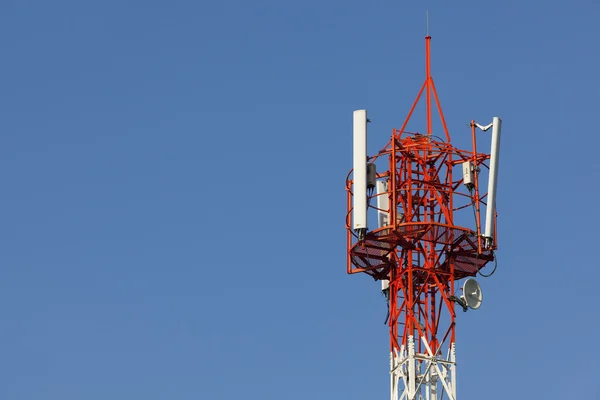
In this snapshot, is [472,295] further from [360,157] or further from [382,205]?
[360,157]

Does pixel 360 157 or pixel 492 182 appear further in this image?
pixel 492 182

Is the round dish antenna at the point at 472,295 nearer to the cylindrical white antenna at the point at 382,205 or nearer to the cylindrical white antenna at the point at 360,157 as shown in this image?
the cylindrical white antenna at the point at 382,205

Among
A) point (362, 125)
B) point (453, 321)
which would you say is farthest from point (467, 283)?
point (362, 125)

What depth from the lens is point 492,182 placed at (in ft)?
389

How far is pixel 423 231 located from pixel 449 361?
6516 millimetres

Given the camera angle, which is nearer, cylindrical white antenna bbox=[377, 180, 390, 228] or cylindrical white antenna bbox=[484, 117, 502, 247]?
cylindrical white antenna bbox=[484, 117, 502, 247]

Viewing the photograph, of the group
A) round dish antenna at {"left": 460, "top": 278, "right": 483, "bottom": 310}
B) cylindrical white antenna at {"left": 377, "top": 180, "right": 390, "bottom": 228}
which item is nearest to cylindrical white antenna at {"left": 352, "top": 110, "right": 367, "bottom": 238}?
cylindrical white antenna at {"left": 377, "top": 180, "right": 390, "bottom": 228}

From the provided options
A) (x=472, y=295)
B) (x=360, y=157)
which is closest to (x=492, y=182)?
(x=472, y=295)

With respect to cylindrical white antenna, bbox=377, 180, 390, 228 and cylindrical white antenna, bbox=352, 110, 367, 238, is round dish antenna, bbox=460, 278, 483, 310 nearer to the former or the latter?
cylindrical white antenna, bbox=377, 180, 390, 228

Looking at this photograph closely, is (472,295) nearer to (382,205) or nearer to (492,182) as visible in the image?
(492,182)

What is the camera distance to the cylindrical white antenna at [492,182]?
11794 cm

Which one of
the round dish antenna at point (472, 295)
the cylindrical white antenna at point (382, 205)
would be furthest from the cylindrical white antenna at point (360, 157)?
the round dish antenna at point (472, 295)

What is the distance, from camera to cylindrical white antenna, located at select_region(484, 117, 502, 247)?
387 ft

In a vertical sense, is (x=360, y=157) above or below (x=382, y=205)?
above
